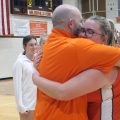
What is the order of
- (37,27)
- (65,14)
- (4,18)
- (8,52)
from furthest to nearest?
(37,27)
(8,52)
(4,18)
(65,14)

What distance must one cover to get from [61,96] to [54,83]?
0.08 m

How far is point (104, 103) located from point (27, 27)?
14035mm

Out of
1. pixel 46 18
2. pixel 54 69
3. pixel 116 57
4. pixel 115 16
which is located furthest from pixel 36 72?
pixel 115 16

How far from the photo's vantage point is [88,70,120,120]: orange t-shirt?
6.16 feet

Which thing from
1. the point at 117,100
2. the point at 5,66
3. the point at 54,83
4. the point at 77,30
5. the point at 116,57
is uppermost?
the point at 77,30

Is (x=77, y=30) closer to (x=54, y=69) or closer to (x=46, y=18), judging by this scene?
(x=54, y=69)

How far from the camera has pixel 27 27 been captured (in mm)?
15734

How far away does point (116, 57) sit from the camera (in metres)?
1.74

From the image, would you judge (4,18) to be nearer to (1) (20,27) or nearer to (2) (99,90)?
(1) (20,27)

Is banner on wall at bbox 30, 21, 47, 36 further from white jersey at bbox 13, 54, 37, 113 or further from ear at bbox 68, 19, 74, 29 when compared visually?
ear at bbox 68, 19, 74, 29

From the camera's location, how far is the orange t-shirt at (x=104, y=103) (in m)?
1.88

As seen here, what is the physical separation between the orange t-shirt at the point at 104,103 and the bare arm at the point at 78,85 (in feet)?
0.36

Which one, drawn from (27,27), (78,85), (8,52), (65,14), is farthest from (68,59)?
(27,27)

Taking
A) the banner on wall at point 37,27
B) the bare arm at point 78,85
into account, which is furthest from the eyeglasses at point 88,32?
the banner on wall at point 37,27
